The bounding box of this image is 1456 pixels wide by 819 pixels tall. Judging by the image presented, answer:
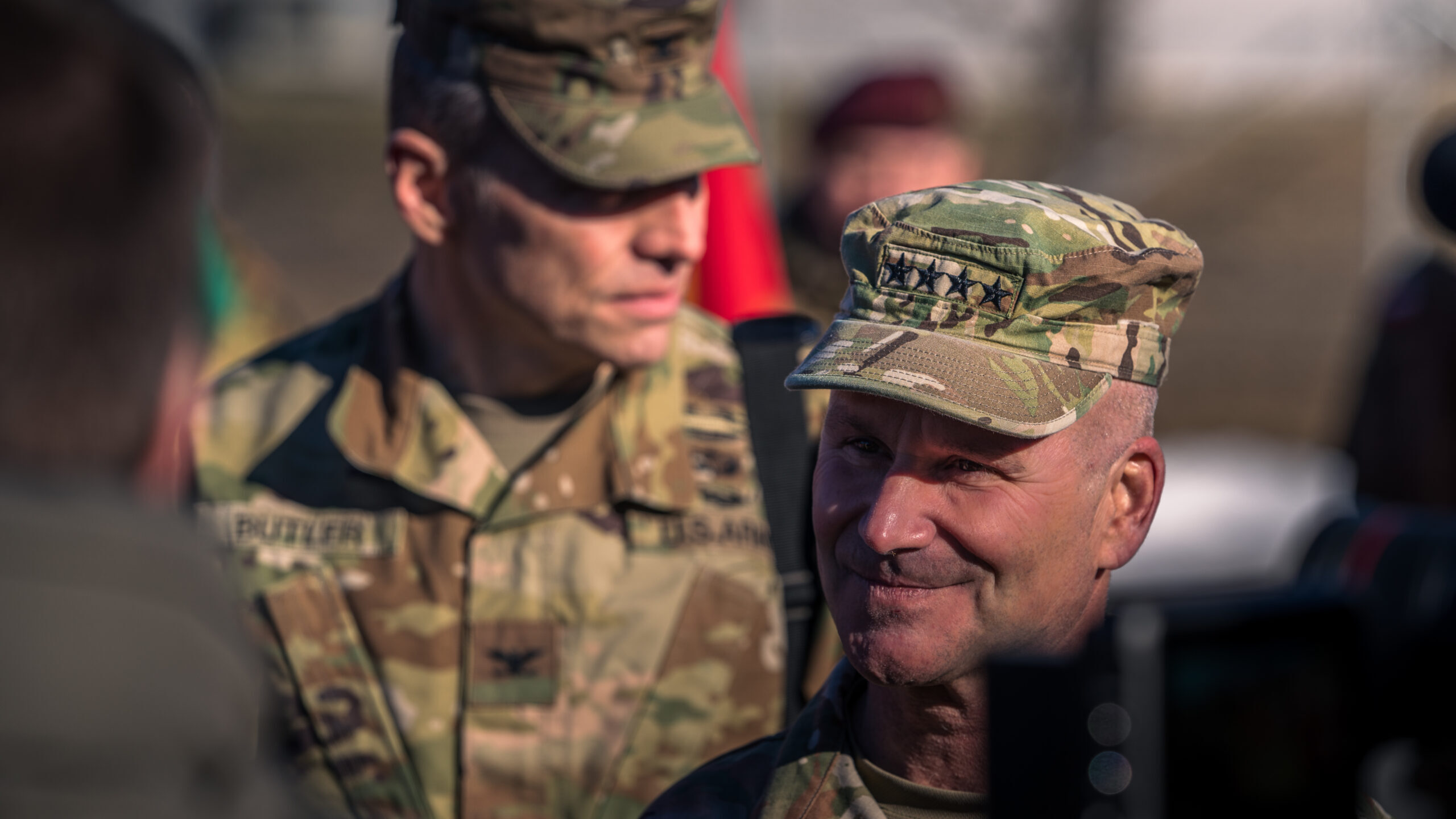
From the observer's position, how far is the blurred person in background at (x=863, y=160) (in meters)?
5.68

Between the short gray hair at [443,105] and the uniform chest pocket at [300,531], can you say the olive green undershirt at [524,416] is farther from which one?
the short gray hair at [443,105]

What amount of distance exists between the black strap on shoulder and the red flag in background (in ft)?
7.30

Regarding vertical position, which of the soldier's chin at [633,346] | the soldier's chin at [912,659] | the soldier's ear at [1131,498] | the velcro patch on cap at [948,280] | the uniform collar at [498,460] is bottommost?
the uniform collar at [498,460]

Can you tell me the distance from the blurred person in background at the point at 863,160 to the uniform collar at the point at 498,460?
2.85 meters

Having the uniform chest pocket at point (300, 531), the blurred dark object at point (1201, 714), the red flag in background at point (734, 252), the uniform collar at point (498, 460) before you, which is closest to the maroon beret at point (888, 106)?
the red flag in background at point (734, 252)

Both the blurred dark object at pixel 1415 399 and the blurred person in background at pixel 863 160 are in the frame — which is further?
the blurred person in background at pixel 863 160

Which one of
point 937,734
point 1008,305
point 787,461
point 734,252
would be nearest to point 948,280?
point 1008,305

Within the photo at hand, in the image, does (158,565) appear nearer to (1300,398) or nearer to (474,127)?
(474,127)

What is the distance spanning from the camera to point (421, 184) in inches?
110

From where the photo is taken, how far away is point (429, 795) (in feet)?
8.33

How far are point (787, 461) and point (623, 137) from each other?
0.68 meters

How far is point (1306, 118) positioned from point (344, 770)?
870 inches

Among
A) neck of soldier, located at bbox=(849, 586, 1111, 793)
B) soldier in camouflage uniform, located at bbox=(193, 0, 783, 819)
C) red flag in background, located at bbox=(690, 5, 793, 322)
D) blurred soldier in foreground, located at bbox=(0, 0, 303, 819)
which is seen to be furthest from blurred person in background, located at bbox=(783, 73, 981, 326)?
blurred soldier in foreground, located at bbox=(0, 0, 303, 819)

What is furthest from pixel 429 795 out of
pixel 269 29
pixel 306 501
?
pixel 269 29
